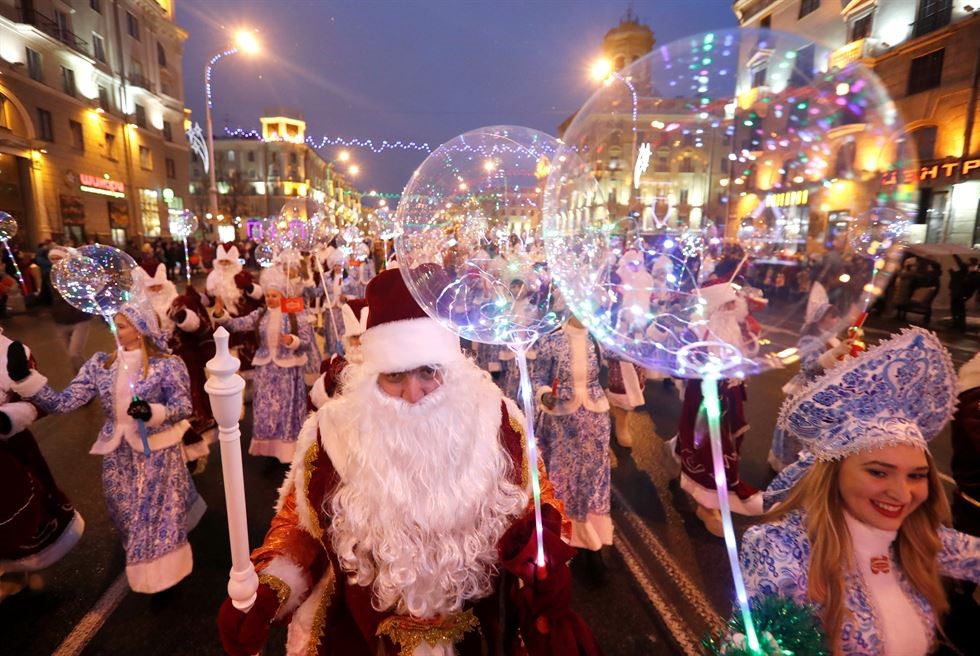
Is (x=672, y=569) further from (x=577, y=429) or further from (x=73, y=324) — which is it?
(x=73, y=324)

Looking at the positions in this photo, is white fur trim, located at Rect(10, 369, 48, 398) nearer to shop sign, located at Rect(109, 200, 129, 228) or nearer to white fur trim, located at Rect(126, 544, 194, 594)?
white fur trim, located at Rect(126, 544, 194, 594)

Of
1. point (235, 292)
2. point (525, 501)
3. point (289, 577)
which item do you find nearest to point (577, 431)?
point (525, 501)

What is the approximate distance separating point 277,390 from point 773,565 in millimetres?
5298

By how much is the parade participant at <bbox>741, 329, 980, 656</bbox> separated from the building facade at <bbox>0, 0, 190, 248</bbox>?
27.7 meters

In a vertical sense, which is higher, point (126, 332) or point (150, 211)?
point (150, 211)

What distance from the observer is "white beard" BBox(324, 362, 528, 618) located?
181cm

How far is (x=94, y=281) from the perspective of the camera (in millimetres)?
3488

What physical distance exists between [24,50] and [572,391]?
32009 mm

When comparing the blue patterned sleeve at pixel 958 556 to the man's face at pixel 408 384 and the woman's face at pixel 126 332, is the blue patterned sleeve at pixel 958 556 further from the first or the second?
the woman's face at pixel 126 332

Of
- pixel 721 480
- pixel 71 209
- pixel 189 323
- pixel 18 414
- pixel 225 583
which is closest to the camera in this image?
pixel 721 480

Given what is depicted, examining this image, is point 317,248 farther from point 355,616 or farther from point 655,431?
point 355,616

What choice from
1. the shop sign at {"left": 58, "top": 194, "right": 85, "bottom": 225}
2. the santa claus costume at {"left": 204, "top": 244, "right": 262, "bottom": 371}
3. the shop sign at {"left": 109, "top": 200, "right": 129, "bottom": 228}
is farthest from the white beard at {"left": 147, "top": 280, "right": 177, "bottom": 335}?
the shop sign at {"left": 109, "top": 200, "right": 129, "bottom": 228}

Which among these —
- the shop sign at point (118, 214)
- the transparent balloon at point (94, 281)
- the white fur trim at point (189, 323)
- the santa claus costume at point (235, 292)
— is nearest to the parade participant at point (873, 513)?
the transparent balloon at point (94, 281)

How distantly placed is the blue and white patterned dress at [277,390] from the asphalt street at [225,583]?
27 cm
